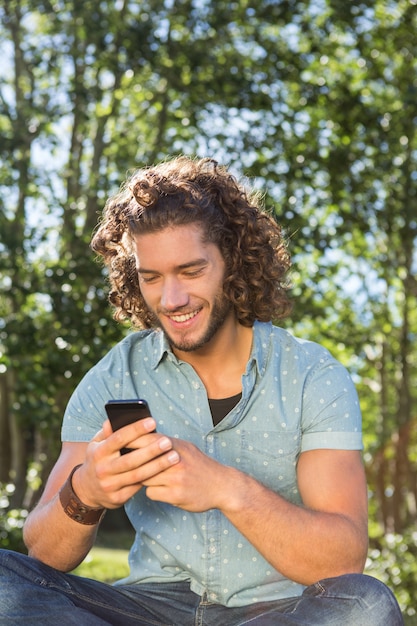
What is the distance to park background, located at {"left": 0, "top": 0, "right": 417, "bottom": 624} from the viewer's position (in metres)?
6.95

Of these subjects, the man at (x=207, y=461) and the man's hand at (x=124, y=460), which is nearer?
the man's hand at (x=124, y=460)

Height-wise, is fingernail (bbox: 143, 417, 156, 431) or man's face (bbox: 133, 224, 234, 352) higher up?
man's face (bbox: 133, 224, 234, 352)

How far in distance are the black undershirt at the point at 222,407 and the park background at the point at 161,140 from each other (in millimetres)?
3449

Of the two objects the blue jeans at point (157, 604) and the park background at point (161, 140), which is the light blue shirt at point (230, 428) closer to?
the blue jeans at point (157, 604)

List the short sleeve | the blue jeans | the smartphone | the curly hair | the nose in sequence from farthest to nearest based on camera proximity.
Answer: the curly hair → the nose → the short sleeve → the blue jeans → the smartphone

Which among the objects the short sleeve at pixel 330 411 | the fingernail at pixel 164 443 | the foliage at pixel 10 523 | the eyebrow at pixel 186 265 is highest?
the eyebrow at pixel 186 265

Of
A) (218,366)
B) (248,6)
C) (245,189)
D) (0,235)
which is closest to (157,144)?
(248,6)


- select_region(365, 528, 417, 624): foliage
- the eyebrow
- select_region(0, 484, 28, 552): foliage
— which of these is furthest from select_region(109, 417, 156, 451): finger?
select_region(365, 528, 417, 624): foliage

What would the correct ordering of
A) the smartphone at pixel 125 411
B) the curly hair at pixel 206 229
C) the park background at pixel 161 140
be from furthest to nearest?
1. the park background at pixel 161 140
2. the curly hair at pixel 206 229
3. the smartphone at pixel 125 411

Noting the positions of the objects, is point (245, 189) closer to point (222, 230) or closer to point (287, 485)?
point (222, 230)

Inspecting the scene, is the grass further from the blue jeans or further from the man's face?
the man's face

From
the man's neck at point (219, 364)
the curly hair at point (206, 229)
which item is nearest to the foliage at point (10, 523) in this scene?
the curly hair at point (206, 229)

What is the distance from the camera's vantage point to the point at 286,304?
3762mm

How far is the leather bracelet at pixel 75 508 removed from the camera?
281cm
